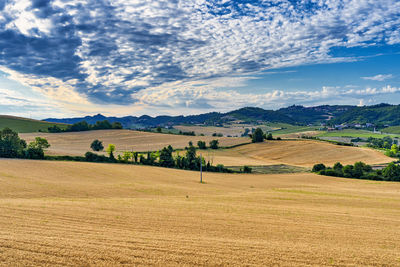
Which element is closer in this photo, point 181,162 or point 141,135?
point 181,162

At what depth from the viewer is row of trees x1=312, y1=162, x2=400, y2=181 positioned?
65.1 meters

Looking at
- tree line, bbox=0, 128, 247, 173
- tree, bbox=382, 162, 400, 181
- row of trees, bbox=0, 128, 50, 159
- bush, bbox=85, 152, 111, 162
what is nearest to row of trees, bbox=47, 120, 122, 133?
tree line, bbox=0, 128, 247, 173

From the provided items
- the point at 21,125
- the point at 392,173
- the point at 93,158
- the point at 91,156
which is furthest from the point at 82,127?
the point at 392,173

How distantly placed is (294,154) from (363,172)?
101ft

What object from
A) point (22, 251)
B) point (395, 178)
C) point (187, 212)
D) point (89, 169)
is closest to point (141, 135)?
point (89, 169)

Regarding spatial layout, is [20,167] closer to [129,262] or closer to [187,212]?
[187,212]

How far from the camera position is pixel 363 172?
7019 cm

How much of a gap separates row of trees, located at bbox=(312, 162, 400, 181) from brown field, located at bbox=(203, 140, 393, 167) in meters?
12.5

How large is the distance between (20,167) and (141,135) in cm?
8691

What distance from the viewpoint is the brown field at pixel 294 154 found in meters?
88.5

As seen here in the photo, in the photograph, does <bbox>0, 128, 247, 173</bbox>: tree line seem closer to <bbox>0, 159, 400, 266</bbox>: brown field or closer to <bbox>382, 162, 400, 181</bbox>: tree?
<bbox>382, 162, 400, 181</bbox>: tree

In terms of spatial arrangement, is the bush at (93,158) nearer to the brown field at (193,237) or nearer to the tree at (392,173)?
the brown field at (193,237)

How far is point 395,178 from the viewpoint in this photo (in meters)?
64.2

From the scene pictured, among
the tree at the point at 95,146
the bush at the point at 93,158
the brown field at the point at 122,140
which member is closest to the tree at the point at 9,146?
the bush at the point at 93,158
